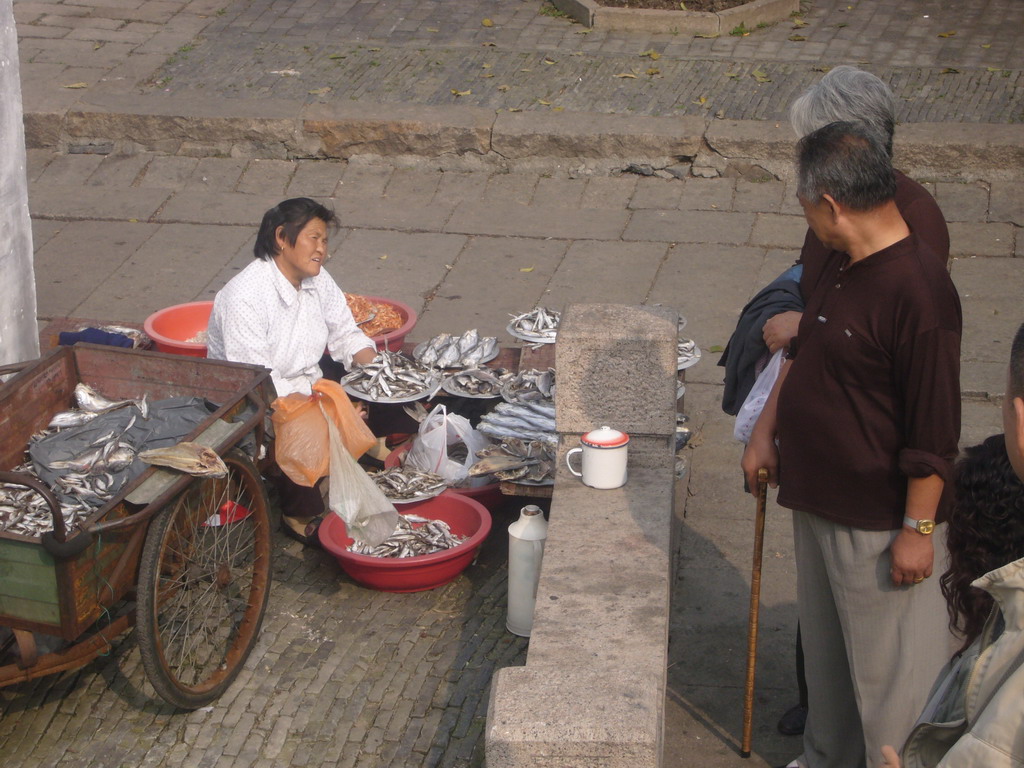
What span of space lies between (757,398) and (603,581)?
760mm

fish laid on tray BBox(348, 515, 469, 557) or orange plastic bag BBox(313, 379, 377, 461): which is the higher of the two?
orange plastic bag BBox(313, 379, 377, 461)

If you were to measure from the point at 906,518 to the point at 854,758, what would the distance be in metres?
0.91

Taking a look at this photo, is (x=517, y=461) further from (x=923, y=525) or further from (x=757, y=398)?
(x=923, y=525)

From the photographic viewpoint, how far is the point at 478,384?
5625 millimetres

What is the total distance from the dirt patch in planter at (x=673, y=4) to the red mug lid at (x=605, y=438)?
769 cm

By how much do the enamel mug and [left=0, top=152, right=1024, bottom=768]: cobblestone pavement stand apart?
2.54ft

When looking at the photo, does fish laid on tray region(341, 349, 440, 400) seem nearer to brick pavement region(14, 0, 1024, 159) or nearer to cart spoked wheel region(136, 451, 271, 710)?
cart spoked wheel region(136, 451, 271, 710)

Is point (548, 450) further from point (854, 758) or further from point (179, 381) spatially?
point (854, 758)

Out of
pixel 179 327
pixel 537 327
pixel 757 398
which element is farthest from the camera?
pixel 179 327

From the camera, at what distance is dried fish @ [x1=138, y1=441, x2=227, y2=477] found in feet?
12.6

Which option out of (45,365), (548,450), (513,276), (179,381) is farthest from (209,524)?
(513,276)

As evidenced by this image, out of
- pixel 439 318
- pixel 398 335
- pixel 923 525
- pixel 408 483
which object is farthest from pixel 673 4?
pixel 923 525

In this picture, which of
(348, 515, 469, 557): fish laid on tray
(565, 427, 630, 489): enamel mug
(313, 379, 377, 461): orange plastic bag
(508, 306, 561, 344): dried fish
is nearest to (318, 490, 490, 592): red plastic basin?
(348, 515, 469, 557): fish laid on tray

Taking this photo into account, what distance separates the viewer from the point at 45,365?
4.64m
